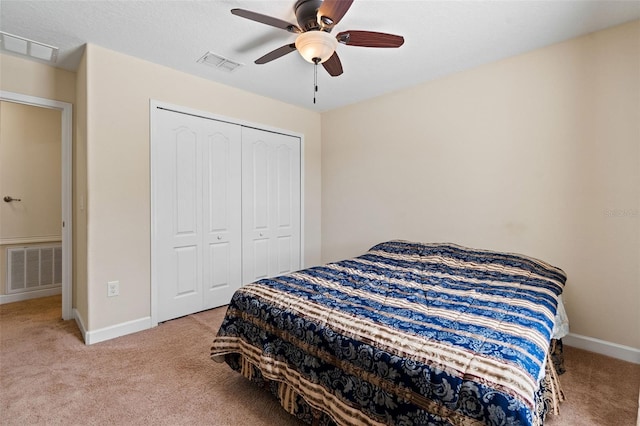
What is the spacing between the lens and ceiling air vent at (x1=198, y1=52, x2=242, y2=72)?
2621 mm

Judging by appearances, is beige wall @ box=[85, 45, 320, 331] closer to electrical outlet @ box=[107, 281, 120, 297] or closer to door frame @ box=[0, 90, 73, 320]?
electrical outlet @ box=[107, 281, 120, 297]

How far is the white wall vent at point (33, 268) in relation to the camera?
11.2ft

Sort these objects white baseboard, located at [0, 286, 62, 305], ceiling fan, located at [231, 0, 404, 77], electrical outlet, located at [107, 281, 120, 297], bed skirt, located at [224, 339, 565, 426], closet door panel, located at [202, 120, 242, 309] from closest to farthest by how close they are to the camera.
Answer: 1. bed skirt, located at [224, 339, 565, 426]
2. ceiling fan, located at [231, 0, 404, 77]
3. electrical outlet, located at [107, 281, 120, 297]
4. closet door panel, located at [202, 120, 242, 309]
5. white baseboard, located at [0, 286, 62, 305]

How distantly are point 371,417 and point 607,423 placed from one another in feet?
4.52

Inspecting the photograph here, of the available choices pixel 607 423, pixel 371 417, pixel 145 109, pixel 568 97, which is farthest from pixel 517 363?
pixel 145 109

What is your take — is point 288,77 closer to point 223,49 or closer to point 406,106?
point 223,49

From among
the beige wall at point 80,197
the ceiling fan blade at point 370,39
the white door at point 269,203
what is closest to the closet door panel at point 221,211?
the white door at point 269,203

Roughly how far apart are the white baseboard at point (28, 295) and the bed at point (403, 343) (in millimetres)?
3220

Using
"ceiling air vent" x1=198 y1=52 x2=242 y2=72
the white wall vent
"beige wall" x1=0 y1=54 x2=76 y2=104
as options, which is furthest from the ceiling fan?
the white wall vent

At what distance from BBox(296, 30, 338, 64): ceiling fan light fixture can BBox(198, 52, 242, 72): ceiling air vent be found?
1113 millimetres

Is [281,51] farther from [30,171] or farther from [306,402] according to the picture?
[30,171]

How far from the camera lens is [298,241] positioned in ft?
13.6

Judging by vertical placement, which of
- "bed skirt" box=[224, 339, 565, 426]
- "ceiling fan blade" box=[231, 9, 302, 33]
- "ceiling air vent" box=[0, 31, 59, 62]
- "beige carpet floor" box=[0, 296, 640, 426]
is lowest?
"beige carpet floor" box=[0, 296, 640, 426]

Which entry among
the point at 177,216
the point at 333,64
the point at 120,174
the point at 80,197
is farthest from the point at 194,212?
the point at 333,64
